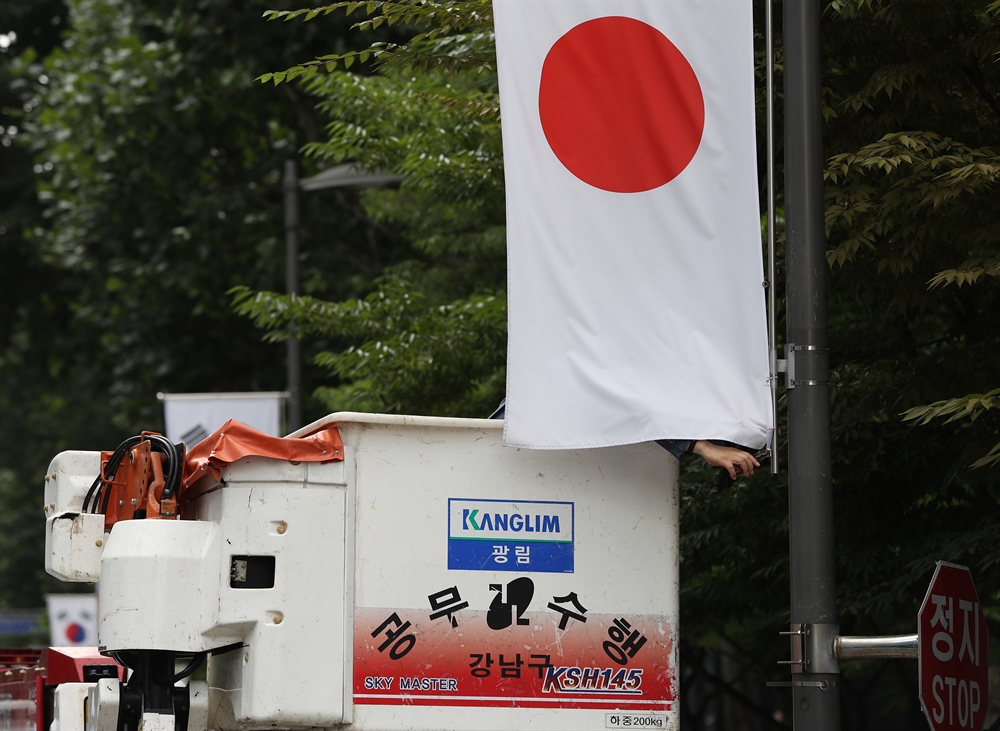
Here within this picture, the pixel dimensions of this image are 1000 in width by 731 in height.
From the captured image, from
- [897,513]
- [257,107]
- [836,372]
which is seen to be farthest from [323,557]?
[257,107]

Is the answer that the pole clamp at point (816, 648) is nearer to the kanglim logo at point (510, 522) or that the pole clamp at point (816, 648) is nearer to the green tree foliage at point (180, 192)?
the kanglim logo at point (510, 522)

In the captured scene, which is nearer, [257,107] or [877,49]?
[877,49]

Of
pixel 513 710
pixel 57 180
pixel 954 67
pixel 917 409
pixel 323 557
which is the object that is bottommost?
pixel 513 710

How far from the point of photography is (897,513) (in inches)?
316

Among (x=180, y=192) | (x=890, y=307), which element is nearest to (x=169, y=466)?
(x=890, y=307)

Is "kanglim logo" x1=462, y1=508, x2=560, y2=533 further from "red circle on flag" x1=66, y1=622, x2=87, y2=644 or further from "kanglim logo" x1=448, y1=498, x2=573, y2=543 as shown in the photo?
"red circle on flag" x1=66, y1=622, x2=87, y2=644

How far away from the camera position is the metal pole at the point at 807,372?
4.91 m

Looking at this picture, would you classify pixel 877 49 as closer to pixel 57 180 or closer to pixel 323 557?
pixel 323 557

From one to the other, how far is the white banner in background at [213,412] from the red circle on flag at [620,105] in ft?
38.5

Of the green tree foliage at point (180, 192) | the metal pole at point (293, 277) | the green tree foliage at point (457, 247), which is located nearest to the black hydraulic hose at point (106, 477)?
the green tree foliage at point (457, 247)

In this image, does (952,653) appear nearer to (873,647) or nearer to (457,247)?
(873,647)

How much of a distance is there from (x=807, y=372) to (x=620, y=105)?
4.23 ft

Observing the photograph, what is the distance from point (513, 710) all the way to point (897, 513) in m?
3.83

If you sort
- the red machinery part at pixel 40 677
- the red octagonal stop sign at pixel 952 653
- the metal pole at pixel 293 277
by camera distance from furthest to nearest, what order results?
the metal pole at pixel 293 277
the red machinery part at pixel 40 677
the red octagonal stop sign at pixel 952 653
